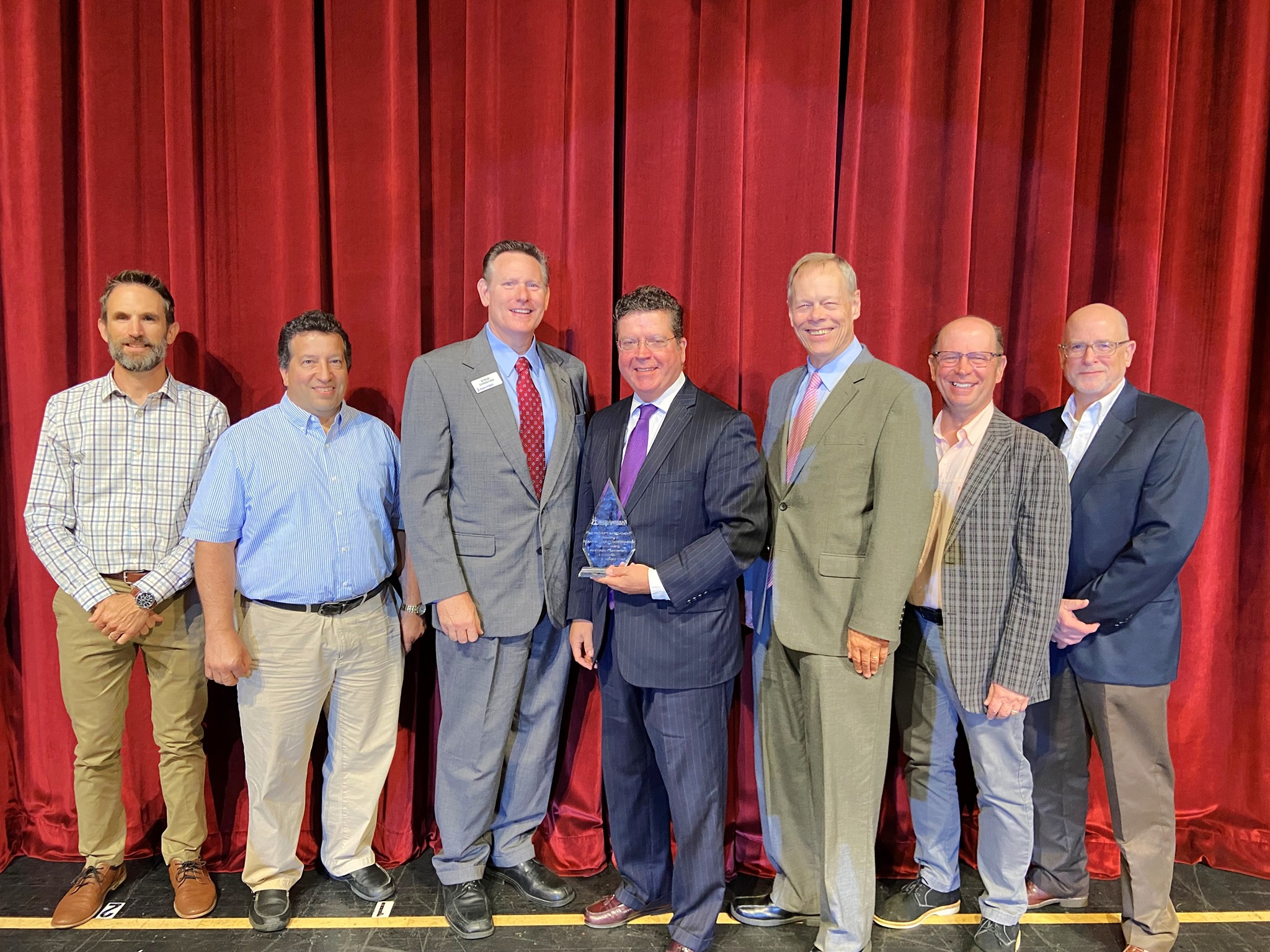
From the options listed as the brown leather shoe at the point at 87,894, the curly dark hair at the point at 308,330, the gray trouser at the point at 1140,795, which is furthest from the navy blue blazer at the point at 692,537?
the brown leather shoe at the point at 87,894

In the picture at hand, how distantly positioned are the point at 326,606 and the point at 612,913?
1282 mm

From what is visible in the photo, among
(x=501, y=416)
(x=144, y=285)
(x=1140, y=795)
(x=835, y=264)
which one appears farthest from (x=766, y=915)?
(x=144, y=285)

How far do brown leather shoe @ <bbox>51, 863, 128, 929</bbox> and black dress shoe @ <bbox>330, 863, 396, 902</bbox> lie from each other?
704mm

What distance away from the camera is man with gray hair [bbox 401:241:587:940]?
7.30 feet

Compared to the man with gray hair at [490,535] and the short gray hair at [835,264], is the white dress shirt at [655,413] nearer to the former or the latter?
the man with gray hair at [490,535]

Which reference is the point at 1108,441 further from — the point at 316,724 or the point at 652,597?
the point at 316,724

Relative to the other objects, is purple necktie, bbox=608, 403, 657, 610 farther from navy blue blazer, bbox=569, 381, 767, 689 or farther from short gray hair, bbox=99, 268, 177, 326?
short gray hair, bbox=99, 268, 177, 326

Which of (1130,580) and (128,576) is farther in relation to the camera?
(128,576)

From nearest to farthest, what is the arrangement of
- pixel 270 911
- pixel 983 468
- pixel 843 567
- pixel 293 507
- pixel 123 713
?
pixel 843 567 → pixel 983 468 → pixel 293 507 → pixel 270 911 → pixel 123 713

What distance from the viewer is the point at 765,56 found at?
102 inches

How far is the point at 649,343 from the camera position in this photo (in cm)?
207

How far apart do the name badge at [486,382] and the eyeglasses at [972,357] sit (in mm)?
1302

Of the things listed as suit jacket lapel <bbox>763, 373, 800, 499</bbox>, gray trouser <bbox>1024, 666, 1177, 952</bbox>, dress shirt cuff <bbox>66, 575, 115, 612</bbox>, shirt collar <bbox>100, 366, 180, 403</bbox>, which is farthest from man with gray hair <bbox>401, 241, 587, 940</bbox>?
gray trouser <bbox>1024, 666, 1177, 952</bbox>

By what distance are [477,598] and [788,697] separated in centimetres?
97
